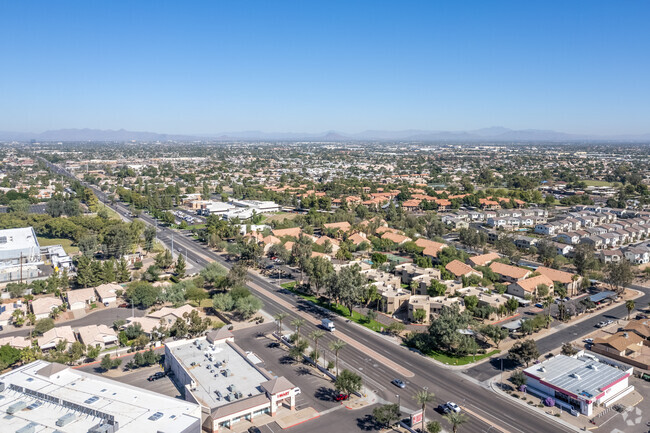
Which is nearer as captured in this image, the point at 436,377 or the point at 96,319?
the point at 436,377

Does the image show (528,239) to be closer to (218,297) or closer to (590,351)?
(590,351)

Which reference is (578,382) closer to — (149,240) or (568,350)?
(568,350)

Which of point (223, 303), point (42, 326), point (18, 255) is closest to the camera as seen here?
point (42, 326)

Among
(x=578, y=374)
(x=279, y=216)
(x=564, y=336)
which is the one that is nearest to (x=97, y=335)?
(x=578, y=374)

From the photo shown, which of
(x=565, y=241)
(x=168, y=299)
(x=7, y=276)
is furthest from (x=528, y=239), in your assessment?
(x=7, y=276)

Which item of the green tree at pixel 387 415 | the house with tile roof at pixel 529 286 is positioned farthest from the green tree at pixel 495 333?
the green tree at pixel 387 415

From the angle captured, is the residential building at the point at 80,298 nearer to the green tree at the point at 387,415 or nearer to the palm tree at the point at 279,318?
the palm tree at the point at 279,318
